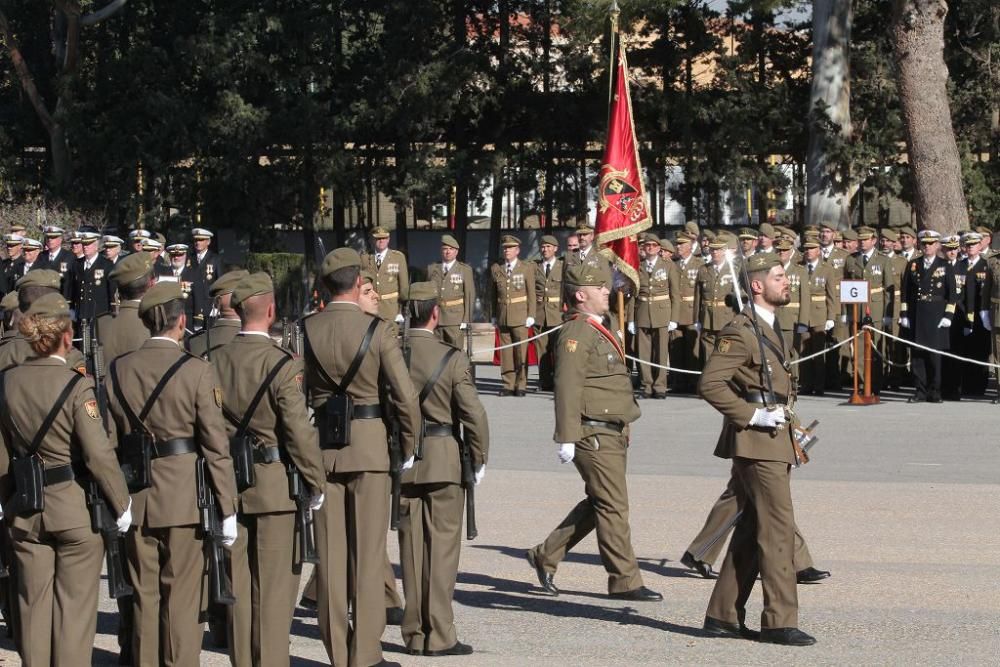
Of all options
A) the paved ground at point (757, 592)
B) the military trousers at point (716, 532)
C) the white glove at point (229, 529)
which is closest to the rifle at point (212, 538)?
the white glove at point (229, 529)

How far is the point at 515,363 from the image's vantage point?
18391 mm

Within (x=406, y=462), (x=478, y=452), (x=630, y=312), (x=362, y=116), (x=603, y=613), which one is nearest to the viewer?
(x=406, y=462)

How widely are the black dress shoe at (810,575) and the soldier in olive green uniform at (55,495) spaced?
401cm

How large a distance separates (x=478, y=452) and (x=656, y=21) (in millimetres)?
20459

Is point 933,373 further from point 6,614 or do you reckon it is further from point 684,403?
point 6,614

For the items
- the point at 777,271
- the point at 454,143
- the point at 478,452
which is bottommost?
the point at 478,452

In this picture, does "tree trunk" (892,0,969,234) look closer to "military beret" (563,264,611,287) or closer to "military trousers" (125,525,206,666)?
"military beret" (563,264,611,287)

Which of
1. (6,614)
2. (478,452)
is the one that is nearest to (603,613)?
(478,452)

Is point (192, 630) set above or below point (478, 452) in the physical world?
below

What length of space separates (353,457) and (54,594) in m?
1.41

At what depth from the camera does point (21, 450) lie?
20.3 ft

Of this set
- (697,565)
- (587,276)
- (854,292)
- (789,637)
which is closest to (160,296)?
(587,276)

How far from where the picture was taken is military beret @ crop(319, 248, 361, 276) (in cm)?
704

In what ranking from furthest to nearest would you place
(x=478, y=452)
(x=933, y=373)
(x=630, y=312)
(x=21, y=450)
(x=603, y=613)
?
(x=630, y=312) → (x=933, y=373) → (x=603, y=613) → (x=478, y=452) → (x=21, y=450)
